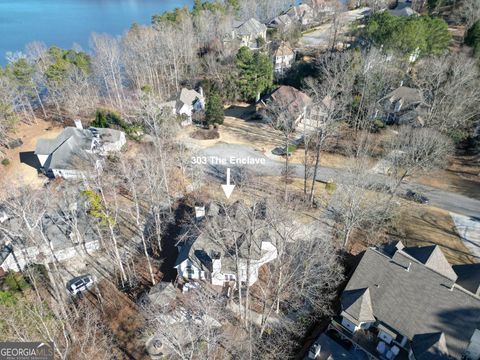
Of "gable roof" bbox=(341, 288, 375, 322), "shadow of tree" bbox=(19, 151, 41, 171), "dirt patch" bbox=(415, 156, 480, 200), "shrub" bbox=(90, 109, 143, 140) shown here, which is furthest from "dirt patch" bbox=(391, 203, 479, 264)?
"shadow of tree" bbox=(19, 151, 41, 171)

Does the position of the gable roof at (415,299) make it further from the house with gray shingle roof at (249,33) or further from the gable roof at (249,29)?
the gable roof at (249,29)

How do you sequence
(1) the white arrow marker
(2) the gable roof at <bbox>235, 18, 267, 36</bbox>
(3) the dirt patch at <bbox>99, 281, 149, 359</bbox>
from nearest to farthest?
(3) the dirt patch at <bbox>99, 281, 149, 359</bbox>, (1) the white arrow marker, (2) the gable roof at <bbox>235, 18, 267, 36</bbox>

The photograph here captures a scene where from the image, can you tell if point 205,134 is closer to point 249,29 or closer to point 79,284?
point 79,284

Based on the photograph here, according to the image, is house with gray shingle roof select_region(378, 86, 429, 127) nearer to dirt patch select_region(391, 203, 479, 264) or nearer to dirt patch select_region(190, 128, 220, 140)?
dirt patch select_region(391, 203, 479, 264)

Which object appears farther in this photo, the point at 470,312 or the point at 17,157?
the point at 17,157

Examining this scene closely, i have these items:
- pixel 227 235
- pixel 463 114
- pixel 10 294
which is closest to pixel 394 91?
pixel 463 114

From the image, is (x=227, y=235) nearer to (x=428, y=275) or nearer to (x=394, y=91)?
(x=428, y=275)
